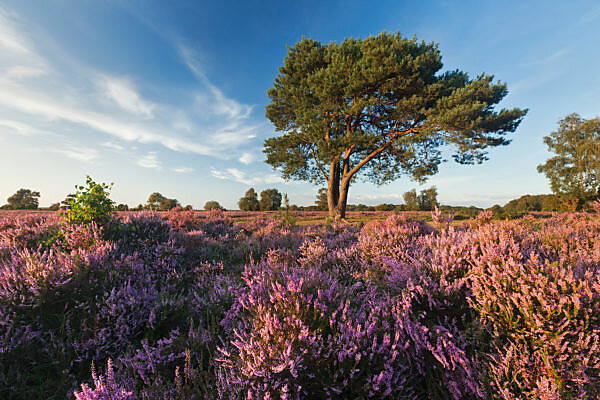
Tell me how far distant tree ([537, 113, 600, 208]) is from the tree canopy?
3104cm

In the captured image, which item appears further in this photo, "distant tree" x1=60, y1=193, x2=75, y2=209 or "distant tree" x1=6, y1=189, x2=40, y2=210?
"distant tree" x1=6, y1=189, x2=40, y2=210

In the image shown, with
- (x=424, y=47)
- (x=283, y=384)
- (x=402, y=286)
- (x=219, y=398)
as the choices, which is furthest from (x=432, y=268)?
(x=424, y=47)

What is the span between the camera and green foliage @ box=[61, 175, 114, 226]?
4027 millimetres

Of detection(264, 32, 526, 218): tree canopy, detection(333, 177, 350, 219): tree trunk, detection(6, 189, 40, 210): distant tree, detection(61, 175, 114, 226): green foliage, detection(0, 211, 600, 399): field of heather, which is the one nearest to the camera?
detection(0, 211, 600, 399): field of heather

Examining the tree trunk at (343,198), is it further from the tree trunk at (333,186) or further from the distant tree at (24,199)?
the distant tree at (24,199)

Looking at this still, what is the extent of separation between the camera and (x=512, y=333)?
1904 mm

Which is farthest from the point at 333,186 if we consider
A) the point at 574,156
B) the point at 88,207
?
the point at 574,156

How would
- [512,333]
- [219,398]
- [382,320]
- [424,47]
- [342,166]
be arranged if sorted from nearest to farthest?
1. [219,398]
2. [512,333]
3. [382,320]
4. [424,47]
5. [342,166]

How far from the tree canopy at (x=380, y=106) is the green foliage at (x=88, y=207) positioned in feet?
44.2

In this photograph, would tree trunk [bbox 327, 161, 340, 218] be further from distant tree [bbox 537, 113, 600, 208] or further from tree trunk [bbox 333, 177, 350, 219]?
distant tree [bbox 537, 113, 600, 208]

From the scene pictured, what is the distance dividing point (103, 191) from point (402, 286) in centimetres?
485

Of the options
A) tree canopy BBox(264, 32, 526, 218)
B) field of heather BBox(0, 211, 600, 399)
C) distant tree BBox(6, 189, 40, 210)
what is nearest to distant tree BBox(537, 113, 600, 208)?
tree canopy BBox(264, 32, 526, 218)

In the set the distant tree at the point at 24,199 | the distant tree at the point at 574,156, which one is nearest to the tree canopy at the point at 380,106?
the distant tree at the point at 574,156

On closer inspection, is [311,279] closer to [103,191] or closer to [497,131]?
[103,191]
